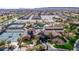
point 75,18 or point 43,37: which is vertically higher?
point 75,18

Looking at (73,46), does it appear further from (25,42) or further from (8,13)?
(8,13)

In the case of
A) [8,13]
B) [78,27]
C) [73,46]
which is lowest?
[73,46]
